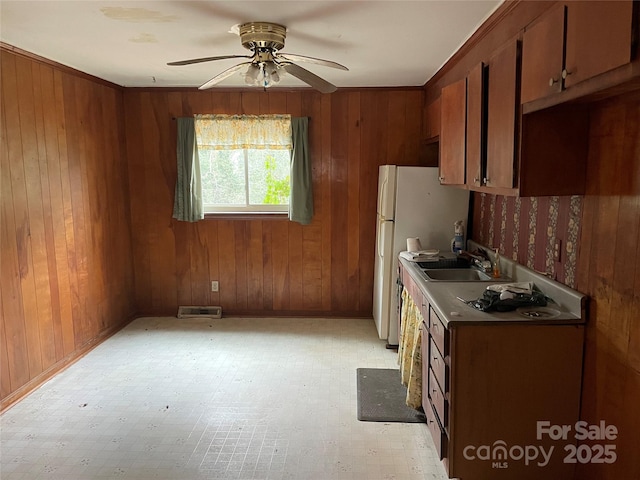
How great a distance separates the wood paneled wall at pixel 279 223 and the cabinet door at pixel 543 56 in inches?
A: 99.1

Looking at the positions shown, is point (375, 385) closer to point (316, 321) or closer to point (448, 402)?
point (448, 402)

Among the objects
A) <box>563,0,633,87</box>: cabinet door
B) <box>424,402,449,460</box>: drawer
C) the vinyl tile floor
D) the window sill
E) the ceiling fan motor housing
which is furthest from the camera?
the window sill

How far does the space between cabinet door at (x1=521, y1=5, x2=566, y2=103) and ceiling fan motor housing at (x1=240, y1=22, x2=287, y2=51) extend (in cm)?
129

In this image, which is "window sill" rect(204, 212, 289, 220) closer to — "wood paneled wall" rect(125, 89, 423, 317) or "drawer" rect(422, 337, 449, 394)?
"wood paneled wall" rect(125, 89, 423, 317)

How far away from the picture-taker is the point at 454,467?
2.08m

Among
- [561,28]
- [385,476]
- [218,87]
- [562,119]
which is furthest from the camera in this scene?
[218,87]

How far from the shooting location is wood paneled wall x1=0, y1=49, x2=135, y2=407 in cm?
298

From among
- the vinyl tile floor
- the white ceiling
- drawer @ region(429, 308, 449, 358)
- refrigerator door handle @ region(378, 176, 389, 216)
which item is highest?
the white ceiling

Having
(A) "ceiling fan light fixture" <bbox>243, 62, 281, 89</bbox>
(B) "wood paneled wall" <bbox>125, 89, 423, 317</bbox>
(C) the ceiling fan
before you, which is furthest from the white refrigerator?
(A) "ceiling fan light fixture" <bbox>243, 62, 281, 89</bbox>

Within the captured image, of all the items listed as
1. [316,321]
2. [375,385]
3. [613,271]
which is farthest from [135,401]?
[613,271]

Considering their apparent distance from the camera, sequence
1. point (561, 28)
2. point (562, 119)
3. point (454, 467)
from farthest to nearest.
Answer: point (454, 467)
point (562, 119)
point (561, 28)

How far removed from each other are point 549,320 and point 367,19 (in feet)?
5.86

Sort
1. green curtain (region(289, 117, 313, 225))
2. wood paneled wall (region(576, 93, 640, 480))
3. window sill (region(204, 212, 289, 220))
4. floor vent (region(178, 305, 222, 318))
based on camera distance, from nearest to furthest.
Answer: wood paneled wall (region(576, 93, 640, 480))
green curtain (region(289, 117, 313, 225))
window sill (region(204, 212, 289, 220))
floor vent (region(178, 305, 222, 318))

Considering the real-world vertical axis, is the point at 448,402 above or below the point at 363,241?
below
